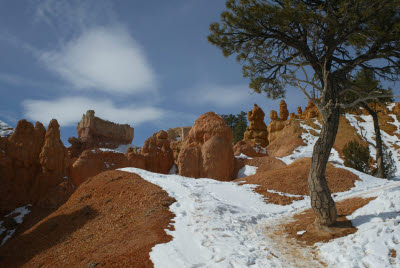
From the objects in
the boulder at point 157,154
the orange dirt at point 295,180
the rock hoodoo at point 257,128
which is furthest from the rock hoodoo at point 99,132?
the orange dirt at point 295,180

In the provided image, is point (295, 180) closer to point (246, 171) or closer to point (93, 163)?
point (246, 171)

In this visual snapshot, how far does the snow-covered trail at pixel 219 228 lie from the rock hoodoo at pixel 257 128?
3340 cm

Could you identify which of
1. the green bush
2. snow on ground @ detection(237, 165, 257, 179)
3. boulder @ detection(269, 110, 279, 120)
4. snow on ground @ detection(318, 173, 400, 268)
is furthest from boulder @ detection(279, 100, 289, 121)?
snow on ground @ detection(318, 173, 400, 268)

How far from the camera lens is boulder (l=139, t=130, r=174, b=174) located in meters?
25.5

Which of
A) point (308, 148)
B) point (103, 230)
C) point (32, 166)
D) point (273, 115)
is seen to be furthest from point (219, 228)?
point (273, 115)

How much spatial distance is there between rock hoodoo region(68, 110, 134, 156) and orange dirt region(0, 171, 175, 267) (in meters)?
42.9

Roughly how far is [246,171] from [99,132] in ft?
143

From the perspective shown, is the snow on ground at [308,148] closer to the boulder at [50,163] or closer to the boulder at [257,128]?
the boulder at [257,128]

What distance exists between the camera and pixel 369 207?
21.6 feet

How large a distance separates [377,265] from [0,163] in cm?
2324

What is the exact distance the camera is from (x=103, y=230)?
766cm

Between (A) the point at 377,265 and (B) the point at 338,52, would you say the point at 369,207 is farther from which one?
(B) the point at 338,52

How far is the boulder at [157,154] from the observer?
25.5 metres

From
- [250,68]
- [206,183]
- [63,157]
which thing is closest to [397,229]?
[250,68]
